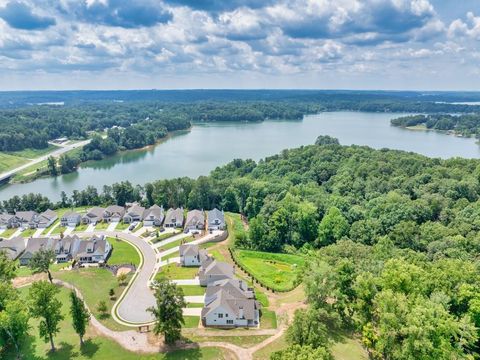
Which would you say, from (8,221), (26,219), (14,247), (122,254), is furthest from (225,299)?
(8,221)

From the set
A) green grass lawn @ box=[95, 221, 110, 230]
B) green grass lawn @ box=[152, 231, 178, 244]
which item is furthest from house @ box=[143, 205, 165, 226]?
green grass lawn @ box=[95, 221, 110, 230]

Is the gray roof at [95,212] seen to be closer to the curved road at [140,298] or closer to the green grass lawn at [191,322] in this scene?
the curved road at [140,298]

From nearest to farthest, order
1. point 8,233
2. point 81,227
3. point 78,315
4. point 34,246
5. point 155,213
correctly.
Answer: point 78,315 → point 34,246 → point 8,233 → point 81,227 → point 155,213

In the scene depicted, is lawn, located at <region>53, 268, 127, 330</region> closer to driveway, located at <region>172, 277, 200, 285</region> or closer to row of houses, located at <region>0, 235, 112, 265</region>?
row of houses, located at <region>0, 235, 112, 265</region>

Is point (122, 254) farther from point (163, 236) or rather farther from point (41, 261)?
point (41, 261)

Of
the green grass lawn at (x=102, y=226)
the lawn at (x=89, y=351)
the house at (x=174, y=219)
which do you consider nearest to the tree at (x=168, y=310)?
the lawn at (x=89, y=351)
